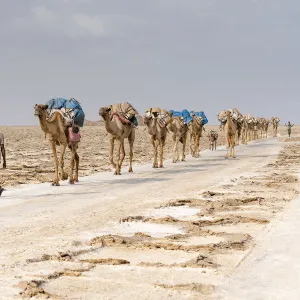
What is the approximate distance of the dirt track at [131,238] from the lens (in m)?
4.81

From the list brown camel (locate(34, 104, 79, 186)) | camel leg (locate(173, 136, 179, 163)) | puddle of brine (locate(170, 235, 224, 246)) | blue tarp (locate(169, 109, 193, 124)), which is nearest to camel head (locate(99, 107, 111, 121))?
brown camel (locate(34, 104, 79, 186))

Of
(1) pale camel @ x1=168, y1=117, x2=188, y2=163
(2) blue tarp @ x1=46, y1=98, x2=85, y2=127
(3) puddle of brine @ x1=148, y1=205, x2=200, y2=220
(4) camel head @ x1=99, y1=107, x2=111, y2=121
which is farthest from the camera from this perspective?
(1) pale camel @ x1=168, y1=117, x2=188, y2=163

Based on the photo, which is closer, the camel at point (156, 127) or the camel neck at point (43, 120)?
the camel neck at point (43, 120)

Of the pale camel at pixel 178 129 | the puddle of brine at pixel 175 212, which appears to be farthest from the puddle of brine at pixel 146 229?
the pale camel at pixel 178 129

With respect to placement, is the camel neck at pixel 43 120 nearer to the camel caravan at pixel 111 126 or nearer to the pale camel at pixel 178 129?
the camel caravan at pixel 111 126

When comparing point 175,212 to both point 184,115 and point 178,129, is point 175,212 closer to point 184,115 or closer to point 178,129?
point 178,129

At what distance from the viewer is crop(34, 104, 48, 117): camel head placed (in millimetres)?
14734

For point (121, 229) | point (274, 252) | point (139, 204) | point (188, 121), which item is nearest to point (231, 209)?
point (139, 204)

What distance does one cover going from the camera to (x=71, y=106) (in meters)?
16.4

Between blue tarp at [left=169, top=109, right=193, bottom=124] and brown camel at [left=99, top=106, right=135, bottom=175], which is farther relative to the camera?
blue tarp at [left=169, top=109, right=193, bottom=124]

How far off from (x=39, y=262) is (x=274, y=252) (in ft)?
8.80

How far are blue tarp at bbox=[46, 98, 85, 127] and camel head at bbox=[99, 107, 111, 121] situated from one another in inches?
80.4

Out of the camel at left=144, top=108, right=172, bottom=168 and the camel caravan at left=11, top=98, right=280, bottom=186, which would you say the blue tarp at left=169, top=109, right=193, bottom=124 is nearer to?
the camel caravan at left=11, top=98, right=280, bottom=186

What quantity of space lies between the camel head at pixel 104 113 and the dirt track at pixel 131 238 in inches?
214
